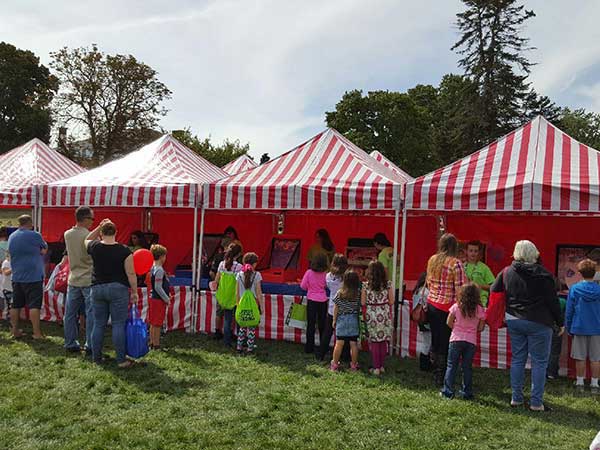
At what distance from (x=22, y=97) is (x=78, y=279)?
88.0ft

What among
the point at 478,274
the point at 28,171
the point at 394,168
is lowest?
the point at 478,274

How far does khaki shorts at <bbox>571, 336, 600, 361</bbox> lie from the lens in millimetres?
5139

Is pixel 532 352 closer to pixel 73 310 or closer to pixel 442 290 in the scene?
pixel 442 290

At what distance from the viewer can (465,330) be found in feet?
15.3

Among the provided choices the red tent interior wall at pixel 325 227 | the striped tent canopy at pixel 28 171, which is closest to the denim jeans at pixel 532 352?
the red tent interior wall at pixel 325 227

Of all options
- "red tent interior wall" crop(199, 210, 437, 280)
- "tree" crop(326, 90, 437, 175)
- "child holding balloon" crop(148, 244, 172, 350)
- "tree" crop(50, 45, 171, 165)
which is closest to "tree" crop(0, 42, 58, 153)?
"tree" crop(50, 45, 171, 165)

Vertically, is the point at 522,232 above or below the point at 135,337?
above

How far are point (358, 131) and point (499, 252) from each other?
81.4ft

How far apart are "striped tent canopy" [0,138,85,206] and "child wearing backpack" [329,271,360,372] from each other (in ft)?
16.9

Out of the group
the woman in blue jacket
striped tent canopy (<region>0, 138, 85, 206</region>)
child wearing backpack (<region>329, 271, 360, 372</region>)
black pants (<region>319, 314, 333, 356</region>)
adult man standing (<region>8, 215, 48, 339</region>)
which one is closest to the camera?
the woman in blue jacket

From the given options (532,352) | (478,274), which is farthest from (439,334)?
(478,274)

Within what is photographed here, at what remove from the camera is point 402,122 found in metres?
31.6

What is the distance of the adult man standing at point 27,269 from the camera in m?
6.53

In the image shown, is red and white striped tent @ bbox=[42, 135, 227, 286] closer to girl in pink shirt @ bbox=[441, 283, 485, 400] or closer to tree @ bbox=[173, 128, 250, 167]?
girl in pink shirt @ bbox=[441, 283, 485, 400]
